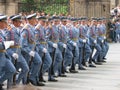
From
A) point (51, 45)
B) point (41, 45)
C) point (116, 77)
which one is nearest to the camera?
point (41, 45)

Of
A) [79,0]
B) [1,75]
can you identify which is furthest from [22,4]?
[1,75]

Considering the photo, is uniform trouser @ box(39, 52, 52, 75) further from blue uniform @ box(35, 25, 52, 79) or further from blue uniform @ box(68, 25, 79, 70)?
blue uniform @ box(68, 25, 79, 70)

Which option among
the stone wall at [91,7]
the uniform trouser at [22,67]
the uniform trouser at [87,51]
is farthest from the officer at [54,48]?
the stone wall at [91,7]

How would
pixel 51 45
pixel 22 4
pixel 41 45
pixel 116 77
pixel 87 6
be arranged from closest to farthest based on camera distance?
pixel 41 45
pixel 51 45
pixel 116 77
pixel 22 4
pixel 87 6

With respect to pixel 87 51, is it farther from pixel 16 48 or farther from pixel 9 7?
pixel 9 7

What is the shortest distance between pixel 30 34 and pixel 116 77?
12.5 ft

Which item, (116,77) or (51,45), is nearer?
(51,45)

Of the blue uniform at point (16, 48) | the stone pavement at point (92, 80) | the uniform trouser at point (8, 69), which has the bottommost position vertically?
the stone pavement at point (92, 80)

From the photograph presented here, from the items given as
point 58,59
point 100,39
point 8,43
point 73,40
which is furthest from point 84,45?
point 8,43

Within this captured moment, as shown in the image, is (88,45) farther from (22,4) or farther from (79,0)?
(79,0)

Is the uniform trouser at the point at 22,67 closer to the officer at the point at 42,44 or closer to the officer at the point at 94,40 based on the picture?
the officer at the point at 42,44

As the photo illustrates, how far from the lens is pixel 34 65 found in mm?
11289

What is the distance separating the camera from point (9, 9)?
28.0m

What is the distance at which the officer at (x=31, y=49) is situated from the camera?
10.8 m
